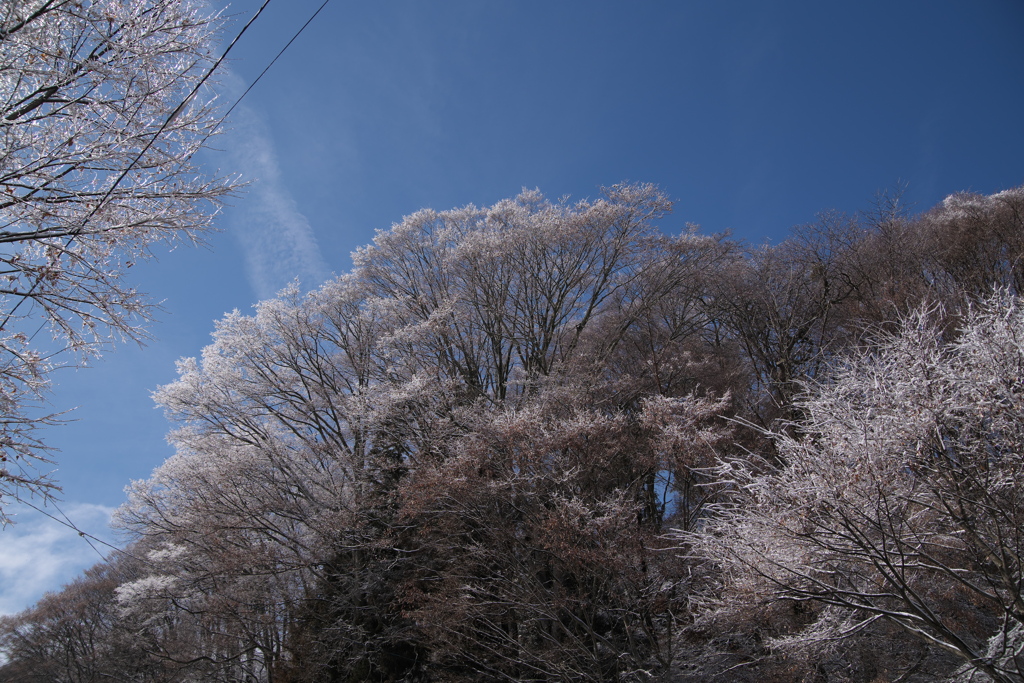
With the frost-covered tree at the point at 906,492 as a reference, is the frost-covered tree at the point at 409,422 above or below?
above

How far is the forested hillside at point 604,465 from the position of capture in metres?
8.12

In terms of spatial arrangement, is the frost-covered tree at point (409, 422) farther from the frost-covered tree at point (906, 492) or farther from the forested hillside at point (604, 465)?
the frost-covered tree at point (906, 492)

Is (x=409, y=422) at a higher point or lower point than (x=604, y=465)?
higher

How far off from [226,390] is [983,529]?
63.7ft

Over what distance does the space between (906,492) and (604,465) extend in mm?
6001

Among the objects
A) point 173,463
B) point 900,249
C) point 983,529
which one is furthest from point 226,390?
point 900,249

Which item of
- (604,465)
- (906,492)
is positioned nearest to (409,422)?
(604,465)

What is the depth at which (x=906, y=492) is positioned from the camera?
326 inches

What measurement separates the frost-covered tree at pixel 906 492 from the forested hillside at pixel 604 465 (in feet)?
0.19

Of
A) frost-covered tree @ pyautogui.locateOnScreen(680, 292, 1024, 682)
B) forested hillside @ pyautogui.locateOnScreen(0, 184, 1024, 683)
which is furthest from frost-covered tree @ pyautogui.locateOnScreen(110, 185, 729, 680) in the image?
frost-covered tree @ pyautogui.locateOnScreen(680, 292, 1024, 682)

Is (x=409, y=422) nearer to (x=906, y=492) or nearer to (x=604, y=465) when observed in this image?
(x=604, y=465)

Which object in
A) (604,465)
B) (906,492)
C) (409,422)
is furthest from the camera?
(409,422)

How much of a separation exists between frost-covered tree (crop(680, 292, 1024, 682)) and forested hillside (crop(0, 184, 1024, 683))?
6cm

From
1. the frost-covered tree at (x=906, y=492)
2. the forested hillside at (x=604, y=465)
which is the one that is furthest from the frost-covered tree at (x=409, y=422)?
the frost-covered tree at (x=906, y=492)
